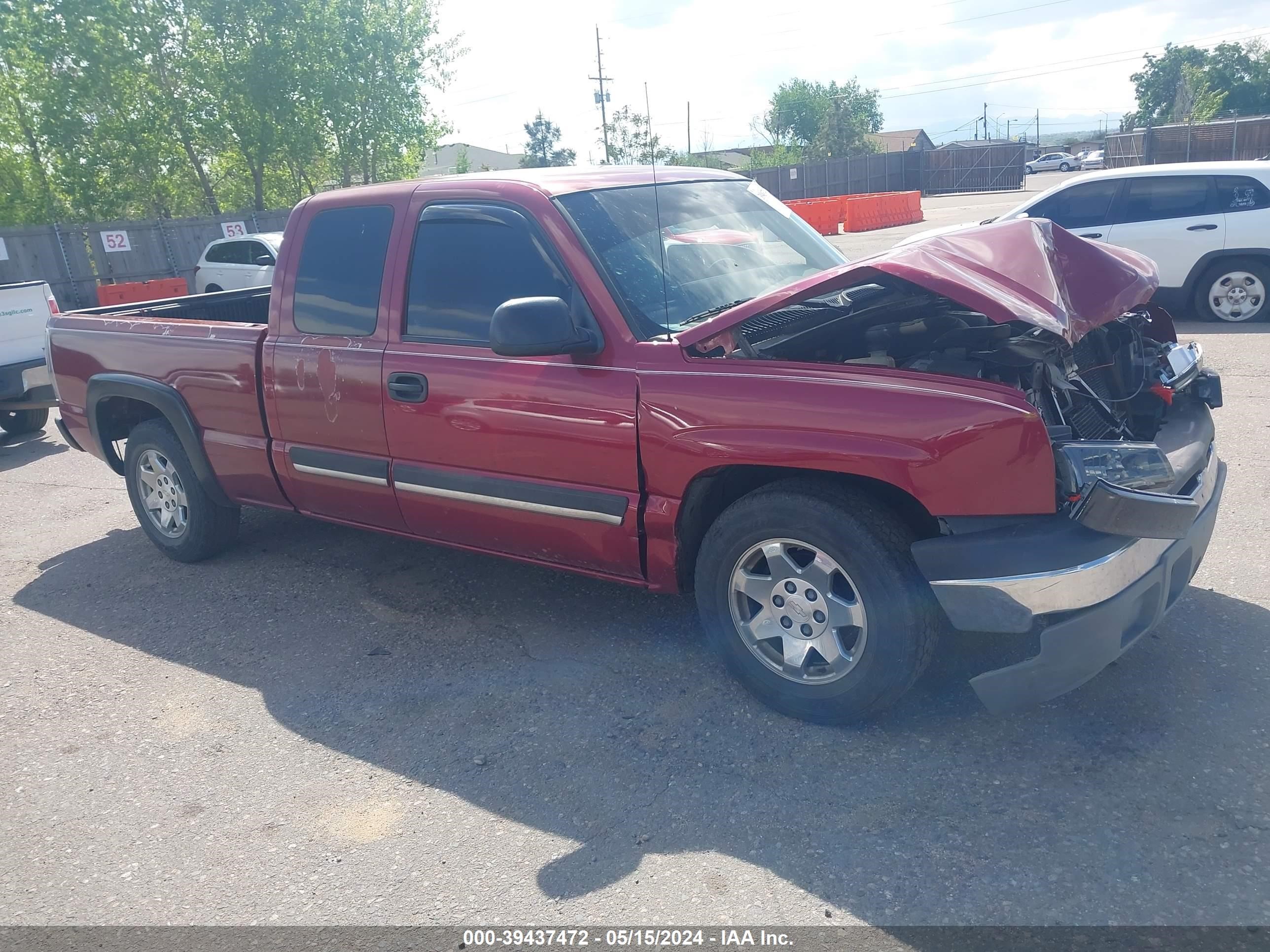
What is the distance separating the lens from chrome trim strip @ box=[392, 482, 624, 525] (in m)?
3.81

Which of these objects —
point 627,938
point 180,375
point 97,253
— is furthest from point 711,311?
point 97,253

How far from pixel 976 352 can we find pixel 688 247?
131 cm

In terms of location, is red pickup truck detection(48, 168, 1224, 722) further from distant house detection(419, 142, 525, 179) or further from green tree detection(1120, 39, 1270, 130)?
green tree detection(1120, 39, 1270, 130)

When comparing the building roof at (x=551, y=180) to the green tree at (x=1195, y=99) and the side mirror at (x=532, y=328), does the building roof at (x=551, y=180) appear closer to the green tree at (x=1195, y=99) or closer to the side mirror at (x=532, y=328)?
the side mirror at (x=532, y=328)

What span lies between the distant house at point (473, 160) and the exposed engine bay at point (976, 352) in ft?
172

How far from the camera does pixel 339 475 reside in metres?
4.64

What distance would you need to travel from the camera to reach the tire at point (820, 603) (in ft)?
10.5

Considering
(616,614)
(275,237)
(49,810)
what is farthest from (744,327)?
(275,237)

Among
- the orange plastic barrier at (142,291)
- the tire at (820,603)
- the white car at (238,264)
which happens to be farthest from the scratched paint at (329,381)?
the orange plastic barrier at (142,291)

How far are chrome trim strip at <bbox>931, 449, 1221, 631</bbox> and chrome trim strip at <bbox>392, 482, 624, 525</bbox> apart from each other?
129 cm

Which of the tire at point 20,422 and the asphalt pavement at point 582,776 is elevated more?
the tire at point 20,422

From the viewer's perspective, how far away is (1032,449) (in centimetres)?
296

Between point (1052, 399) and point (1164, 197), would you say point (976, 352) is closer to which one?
point (1052, 399)

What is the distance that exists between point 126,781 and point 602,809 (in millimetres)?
1776
